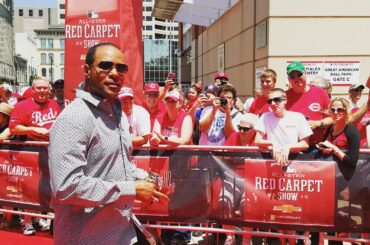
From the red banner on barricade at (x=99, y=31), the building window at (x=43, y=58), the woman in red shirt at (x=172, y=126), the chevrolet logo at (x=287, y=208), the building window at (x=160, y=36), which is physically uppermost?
the building window at (x=160, y=36)

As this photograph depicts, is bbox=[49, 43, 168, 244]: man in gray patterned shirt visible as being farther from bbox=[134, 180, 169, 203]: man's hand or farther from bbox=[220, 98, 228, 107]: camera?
bbox=[220, 98, 228, 107]: camera

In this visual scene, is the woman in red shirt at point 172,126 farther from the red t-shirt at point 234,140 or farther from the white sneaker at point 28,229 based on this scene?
the white sneaker at point 28,229

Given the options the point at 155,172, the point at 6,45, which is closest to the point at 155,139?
the point at 155,172

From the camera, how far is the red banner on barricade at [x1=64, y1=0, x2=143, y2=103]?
6.04 metres

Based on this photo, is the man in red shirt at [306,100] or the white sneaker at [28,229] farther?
the white sneaker at [28,229]

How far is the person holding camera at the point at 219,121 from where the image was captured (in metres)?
6.06

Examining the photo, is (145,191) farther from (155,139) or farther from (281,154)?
(155,139)

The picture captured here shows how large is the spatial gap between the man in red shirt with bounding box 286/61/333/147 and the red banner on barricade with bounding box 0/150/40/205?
3370 millimetres

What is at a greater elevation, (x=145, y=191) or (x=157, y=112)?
(x=157, y=112)

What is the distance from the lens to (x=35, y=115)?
6051mm

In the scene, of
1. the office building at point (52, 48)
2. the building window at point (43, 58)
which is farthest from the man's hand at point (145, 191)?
the building window at point (43, 58)

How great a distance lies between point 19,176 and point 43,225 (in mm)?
882

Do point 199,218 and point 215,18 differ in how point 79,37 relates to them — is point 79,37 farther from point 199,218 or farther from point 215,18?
point 215,18

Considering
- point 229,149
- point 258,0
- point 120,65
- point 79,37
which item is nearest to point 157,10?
point 258,0
